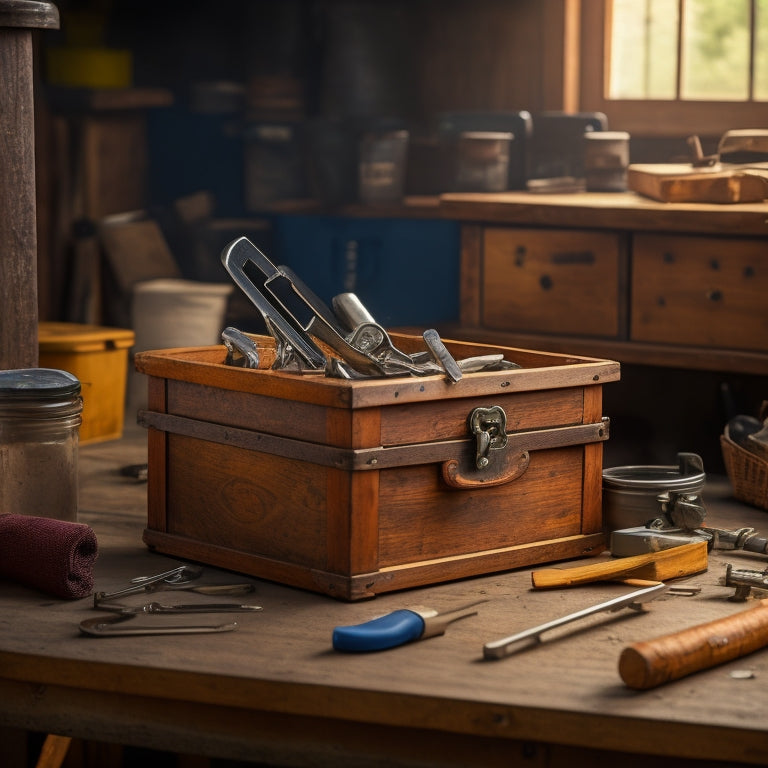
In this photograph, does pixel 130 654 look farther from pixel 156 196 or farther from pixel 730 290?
pixel 156 196

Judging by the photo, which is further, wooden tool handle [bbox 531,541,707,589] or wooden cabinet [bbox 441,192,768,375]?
wooden cabinet [bbox 441,192,768,375]

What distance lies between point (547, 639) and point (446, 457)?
41cm

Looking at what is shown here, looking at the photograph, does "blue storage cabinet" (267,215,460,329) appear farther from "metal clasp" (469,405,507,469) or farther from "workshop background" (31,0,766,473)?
"metal clasp" (469,405,507,469)

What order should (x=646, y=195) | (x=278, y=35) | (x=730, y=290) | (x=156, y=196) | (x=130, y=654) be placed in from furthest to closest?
(x=156, y=196) < (x=278, y=35) < (x=646, y=195) < (x=730, y=290) < (x=130, y=654)

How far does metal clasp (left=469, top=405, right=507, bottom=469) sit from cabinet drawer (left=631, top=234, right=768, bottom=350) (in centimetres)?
119

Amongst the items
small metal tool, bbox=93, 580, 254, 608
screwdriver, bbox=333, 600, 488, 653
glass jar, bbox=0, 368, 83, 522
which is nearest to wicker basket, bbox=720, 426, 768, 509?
screwdriver, bbox=333, 600, 488, 653

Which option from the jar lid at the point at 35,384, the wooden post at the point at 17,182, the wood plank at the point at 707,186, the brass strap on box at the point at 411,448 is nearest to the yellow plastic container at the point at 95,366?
the wooden post at the point at 17,182

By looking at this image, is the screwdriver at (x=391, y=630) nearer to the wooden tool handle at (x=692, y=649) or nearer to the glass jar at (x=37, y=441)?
the wooden tool handle at (x=692, y=649)

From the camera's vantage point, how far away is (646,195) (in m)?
3.88

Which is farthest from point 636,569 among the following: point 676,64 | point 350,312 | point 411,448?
point 676,64

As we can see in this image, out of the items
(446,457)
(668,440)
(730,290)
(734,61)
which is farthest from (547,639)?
(734,61)

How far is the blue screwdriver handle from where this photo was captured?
85.9 inches

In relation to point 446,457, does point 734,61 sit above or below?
above

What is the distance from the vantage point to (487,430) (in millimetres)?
2578
